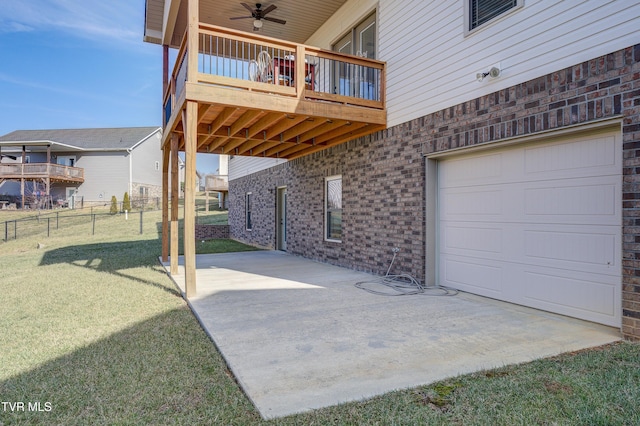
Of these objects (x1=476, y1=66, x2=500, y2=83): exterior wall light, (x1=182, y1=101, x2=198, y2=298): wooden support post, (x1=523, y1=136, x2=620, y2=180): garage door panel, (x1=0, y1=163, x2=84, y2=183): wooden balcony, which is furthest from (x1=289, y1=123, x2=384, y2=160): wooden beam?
(x1=0, y1=163, x2=84, y2=183): wooden balcony

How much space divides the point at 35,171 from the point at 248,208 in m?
20.1

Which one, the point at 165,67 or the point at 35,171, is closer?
the point at 165,67

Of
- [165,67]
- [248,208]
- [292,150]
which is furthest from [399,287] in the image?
[248,208]

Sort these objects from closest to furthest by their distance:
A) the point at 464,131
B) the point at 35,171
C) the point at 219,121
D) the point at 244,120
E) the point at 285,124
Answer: the point at 464,131
the point at 244,120
the point at 219,121
the point at 285,124
the point at 35,171

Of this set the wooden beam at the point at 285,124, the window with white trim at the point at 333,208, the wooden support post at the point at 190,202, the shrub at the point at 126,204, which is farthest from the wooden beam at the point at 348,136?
the shrub at the point at 126,204

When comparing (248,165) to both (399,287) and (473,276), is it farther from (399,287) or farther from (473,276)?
(473,276)

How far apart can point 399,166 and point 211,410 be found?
528 cm

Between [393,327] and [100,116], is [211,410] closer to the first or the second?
[393,327]

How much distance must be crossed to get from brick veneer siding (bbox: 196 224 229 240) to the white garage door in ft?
39.9

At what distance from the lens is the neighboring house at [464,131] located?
3957 millimetres

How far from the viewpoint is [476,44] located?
533 cm

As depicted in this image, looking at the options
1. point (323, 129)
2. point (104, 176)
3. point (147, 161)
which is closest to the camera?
point (323, 129)

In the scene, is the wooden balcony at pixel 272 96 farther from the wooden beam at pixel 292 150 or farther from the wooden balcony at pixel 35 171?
the wooden balcony at pixel 35 171

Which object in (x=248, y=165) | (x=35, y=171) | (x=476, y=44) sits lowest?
(x=248, y=165)
